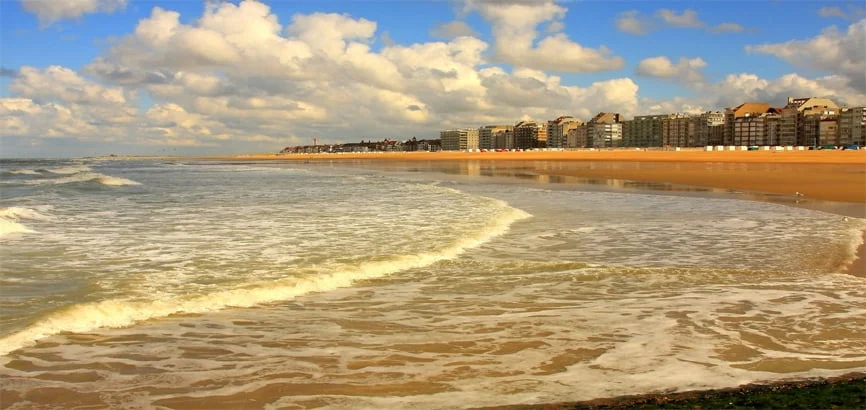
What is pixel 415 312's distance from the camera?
245 inches

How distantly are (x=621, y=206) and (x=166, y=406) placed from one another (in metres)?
15.0

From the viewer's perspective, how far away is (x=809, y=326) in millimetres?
5504

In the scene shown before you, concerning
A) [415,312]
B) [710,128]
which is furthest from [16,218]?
[710,128]

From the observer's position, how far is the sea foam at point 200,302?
5.63 metres

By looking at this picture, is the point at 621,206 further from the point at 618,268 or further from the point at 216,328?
the point at 216,328

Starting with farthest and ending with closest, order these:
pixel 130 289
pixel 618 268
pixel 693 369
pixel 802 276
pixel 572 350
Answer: pixel 618 268
pixel 802 276
pixel 130 289
pixel 572 350
pixel 693 369

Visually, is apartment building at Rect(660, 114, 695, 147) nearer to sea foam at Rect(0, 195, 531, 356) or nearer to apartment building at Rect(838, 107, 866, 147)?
apartment building at Rect(838, 107, 866, 147)

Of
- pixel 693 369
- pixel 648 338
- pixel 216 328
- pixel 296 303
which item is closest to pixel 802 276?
pixel 648 338

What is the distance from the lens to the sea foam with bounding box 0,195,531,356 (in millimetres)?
5629

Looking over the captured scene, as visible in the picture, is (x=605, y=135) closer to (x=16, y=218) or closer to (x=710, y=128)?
(x=710, y=128)

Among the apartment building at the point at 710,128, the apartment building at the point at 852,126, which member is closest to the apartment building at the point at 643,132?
the apartment building at the point at 710,128

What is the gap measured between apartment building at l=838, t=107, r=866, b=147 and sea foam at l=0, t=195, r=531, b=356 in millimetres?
143707

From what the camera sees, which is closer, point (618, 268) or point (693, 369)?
point (693, 369)

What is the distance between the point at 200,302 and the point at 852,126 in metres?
152
